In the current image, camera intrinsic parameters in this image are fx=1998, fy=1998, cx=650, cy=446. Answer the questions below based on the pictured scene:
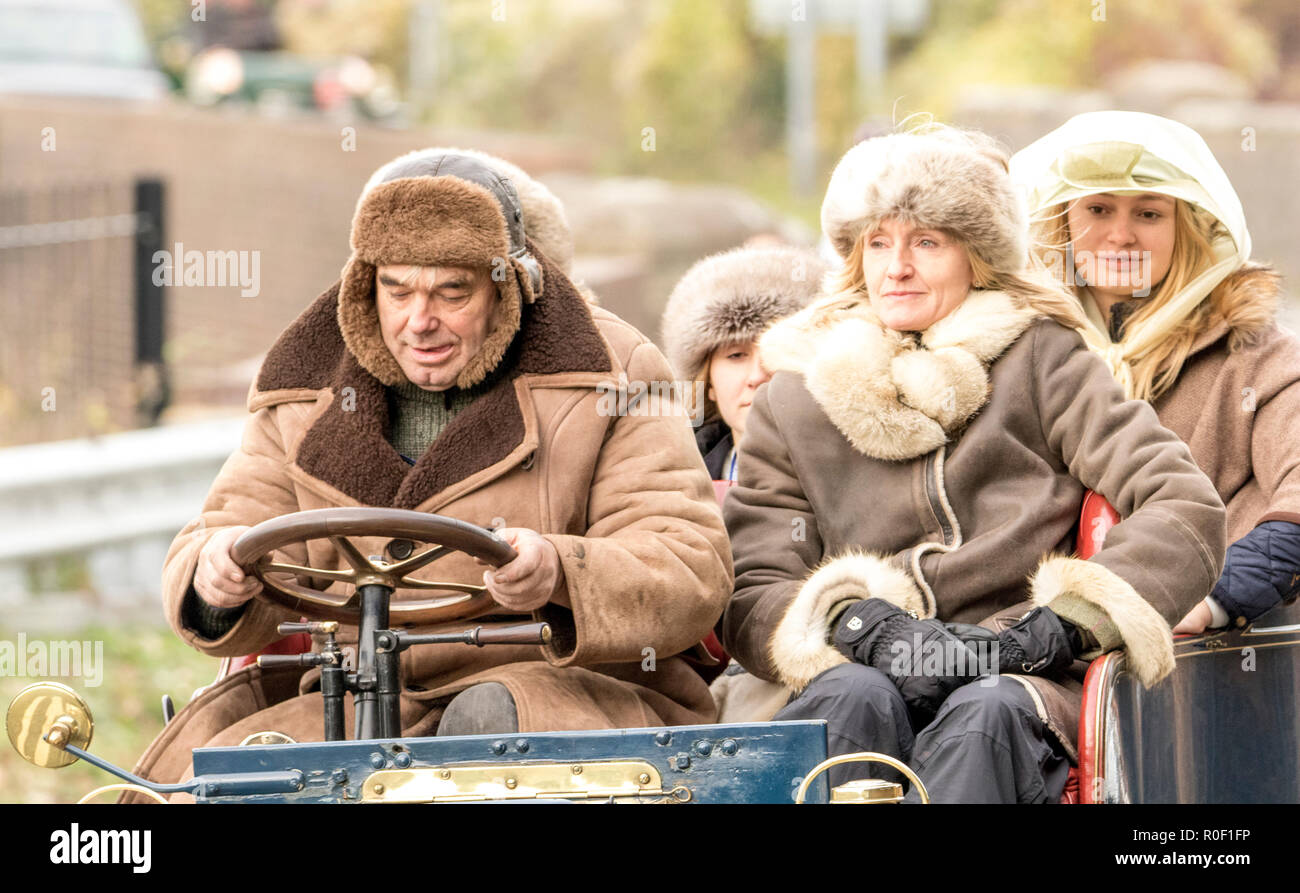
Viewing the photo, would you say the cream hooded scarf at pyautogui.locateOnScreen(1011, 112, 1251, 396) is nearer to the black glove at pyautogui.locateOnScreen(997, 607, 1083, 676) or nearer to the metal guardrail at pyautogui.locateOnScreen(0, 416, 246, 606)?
the black glove at pyautogui.locateOnScreen(997, 607, 1083, 676)

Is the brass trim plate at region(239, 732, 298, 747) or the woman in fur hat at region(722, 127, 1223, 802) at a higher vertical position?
the woman in fur hat at region(722, 127, 1223, 802)

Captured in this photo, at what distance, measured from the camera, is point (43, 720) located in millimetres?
3545

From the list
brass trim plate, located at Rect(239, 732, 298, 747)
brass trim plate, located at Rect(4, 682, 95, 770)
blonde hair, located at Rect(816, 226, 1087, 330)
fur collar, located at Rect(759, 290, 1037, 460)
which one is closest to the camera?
brass trim plate, located at Rect(4, 682, 95, 770)

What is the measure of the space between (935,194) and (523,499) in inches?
44.5

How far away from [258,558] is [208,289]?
13273mm

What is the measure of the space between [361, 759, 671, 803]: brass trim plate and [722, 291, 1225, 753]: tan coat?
33.2 inches

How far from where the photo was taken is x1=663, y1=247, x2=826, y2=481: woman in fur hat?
5.39 meters

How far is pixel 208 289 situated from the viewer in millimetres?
16609

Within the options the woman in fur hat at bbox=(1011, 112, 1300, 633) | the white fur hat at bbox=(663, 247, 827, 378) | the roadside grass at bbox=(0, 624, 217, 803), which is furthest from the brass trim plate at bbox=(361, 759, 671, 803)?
the roadside grass at bbox=(0, 624, 217, 803)

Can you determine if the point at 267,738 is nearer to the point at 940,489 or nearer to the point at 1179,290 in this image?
the point at 940,489

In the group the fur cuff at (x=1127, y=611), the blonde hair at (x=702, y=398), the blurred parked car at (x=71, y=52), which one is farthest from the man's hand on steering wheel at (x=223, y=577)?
the blurred parked car at (x=71, y=52)

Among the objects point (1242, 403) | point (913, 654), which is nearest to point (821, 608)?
point (913, 654)
